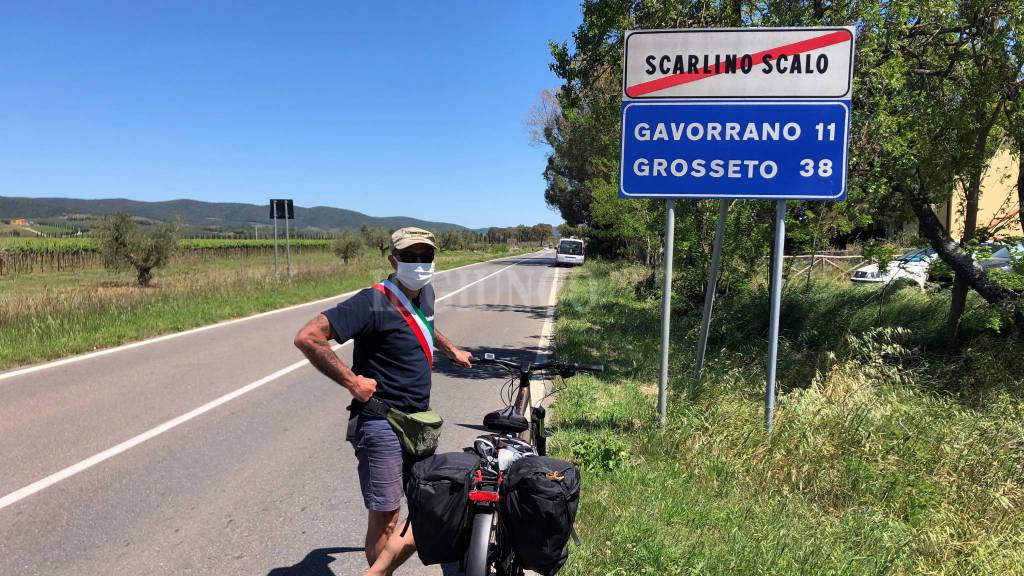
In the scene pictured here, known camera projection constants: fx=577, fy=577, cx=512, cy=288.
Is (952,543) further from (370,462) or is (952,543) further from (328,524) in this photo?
(328,524)

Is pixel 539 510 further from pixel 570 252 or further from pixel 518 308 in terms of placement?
pixel 570 252

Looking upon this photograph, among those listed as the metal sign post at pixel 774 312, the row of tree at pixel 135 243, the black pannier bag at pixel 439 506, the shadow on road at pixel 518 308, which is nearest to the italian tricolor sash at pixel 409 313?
the black pannier bag at pixel 439 506

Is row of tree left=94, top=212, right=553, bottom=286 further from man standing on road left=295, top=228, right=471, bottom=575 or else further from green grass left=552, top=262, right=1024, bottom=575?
man standing on road left=295, top=228, right=471, bottom=575

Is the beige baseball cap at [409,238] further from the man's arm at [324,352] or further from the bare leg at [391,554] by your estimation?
the bare leg at [391,554]

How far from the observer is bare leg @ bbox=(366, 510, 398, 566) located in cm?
270

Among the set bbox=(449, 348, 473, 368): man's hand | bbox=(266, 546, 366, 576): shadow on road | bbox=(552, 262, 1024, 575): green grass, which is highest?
bbox=(449, 348, 473, 368): man's hand

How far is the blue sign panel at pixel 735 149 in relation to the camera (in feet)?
15.4

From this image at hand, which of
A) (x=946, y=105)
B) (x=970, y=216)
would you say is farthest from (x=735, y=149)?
(x=970, y=216)

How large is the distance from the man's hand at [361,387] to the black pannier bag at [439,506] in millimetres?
425

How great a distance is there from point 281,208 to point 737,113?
18280 millimetres

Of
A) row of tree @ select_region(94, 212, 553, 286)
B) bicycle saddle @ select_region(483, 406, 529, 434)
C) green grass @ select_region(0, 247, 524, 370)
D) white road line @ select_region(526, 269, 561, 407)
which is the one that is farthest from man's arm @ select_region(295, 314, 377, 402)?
row of tree @ select_region(94, 212, 553, 286)

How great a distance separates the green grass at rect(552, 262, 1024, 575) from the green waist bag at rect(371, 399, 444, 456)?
1.14 m

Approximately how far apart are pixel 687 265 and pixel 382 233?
51.9 metres

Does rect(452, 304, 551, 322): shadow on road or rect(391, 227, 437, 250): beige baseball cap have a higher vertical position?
rect(391, 227, 437, 250): beige baseball cap
